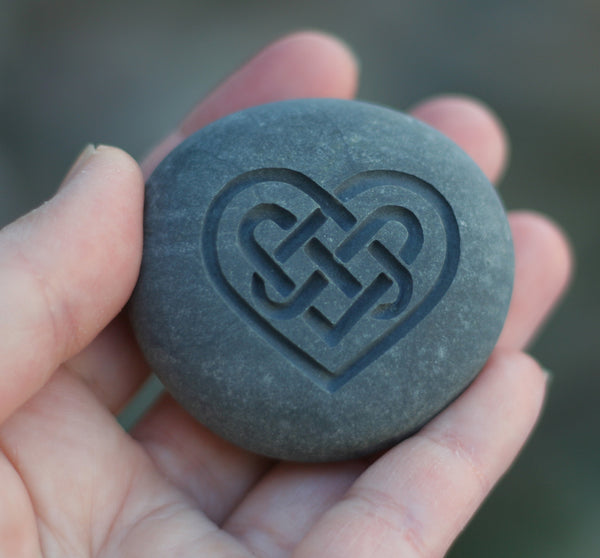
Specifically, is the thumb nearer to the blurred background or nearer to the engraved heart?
the engraved heart

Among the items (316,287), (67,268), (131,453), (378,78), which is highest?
(378,78)

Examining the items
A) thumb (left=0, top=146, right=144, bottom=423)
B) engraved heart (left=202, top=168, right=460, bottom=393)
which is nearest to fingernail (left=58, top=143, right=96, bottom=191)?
thumb (left=0, top=146, right=144, bottom=423)

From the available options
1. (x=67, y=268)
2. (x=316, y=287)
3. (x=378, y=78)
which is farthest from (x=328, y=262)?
(x=378, y=78)

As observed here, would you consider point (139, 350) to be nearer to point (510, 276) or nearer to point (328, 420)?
point (328, 420)

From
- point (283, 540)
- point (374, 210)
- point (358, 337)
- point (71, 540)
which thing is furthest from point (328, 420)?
point (71, 540)

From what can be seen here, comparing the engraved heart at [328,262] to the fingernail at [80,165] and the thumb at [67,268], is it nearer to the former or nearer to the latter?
the thumb at [67,268]

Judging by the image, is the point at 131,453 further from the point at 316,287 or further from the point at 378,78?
the point at 378,78
